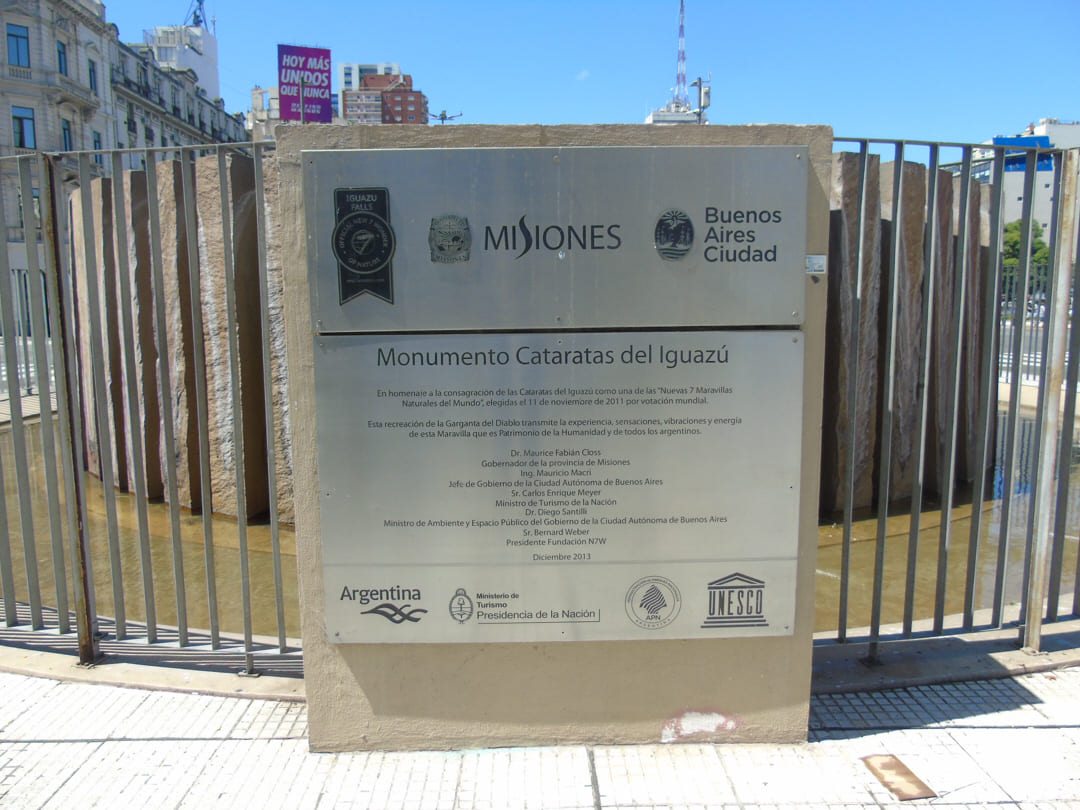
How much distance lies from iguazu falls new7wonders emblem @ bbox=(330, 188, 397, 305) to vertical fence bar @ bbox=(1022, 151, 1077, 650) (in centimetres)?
292

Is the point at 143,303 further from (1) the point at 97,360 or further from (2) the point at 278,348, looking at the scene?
(1) the point at 97,360

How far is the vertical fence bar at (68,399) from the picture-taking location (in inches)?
129

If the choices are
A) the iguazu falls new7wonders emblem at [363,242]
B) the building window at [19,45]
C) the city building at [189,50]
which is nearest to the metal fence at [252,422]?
the iguazu falls new7wonders emblem at [363,242]

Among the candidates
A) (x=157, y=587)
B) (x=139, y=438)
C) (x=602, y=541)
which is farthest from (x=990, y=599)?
(x=157, y=587)

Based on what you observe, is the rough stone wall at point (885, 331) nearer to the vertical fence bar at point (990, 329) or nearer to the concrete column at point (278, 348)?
the vertical fence bar at point (990, 329)

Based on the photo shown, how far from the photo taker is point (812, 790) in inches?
102

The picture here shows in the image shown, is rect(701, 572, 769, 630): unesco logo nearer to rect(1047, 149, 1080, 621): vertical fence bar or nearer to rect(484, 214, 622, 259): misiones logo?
rect(484, 214, 622, 259): misiones logo

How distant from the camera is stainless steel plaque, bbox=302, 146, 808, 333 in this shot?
2557 mm

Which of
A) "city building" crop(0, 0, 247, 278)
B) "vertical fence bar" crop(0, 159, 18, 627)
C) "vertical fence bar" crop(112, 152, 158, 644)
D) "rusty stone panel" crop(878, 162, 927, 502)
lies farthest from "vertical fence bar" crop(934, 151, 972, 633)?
"city building" crop(0, 0, 247, 278)

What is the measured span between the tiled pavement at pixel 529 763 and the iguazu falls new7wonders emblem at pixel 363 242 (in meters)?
1.73

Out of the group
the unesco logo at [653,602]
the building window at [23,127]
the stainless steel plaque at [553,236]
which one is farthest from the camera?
the building window at [23,127]

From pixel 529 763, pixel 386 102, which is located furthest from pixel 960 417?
→ pixel 386 102

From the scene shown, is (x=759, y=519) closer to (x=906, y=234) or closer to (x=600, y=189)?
(x=600, y=189)

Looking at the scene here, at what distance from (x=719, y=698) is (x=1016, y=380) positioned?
2184mm
